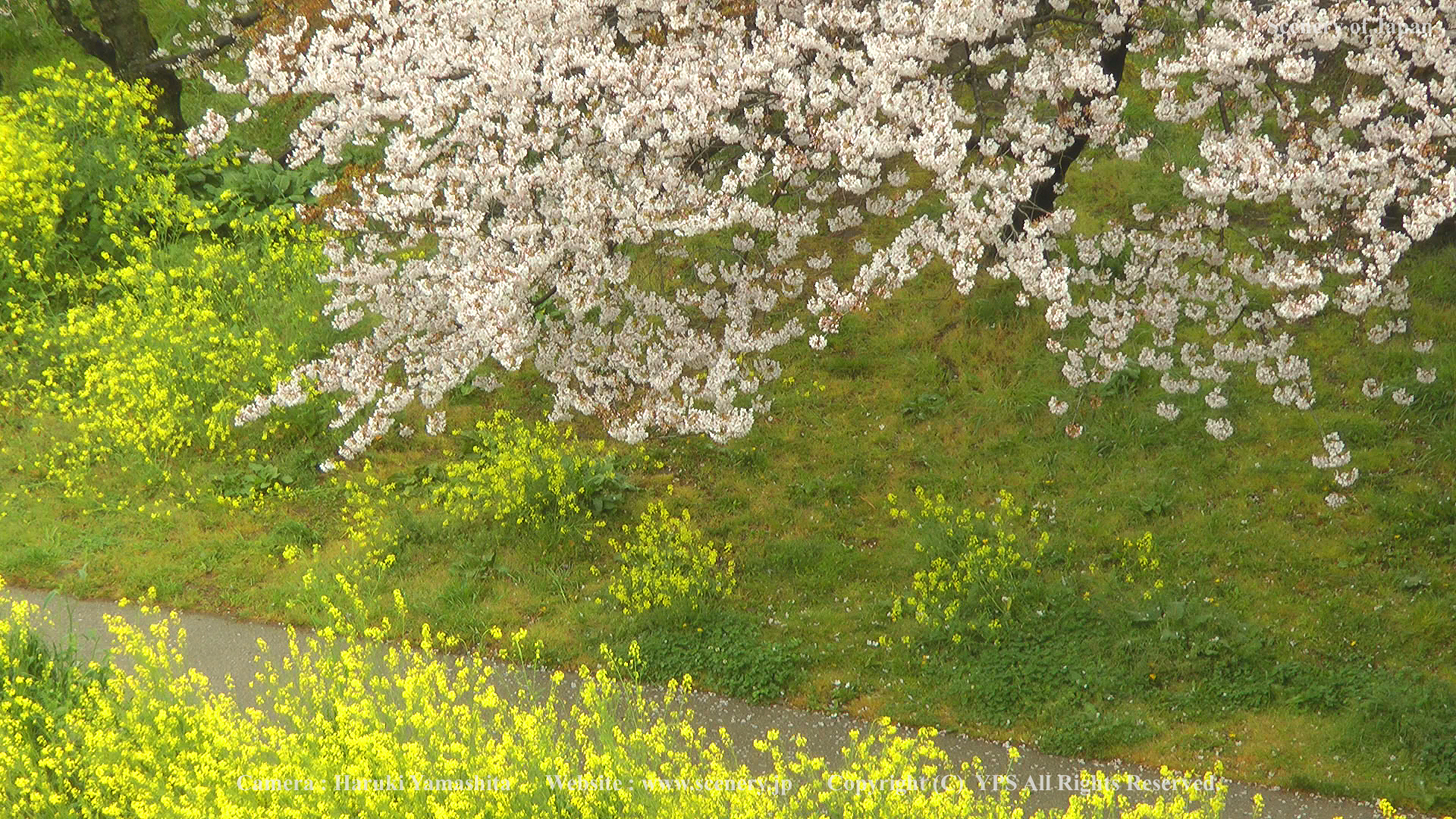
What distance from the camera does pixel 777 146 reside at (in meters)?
5.72

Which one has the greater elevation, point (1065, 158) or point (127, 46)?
point (127, 46)

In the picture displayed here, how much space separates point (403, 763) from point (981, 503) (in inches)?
172

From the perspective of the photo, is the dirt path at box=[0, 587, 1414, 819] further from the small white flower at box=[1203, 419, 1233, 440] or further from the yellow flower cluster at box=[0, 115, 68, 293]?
the yellow flower cluster at box=[0, 115, 68, 293]

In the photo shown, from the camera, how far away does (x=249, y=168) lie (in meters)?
12.2

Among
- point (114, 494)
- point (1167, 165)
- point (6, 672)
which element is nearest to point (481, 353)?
point (6, 672)

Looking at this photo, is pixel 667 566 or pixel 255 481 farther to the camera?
pixel 255 481

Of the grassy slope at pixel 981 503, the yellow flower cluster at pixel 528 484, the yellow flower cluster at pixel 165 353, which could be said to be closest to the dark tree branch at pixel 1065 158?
the grassy slope at pixel 981 503

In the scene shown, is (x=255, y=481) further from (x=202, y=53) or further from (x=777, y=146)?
(x=202, y=53)

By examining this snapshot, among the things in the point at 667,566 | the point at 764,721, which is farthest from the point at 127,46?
the point at 764,721

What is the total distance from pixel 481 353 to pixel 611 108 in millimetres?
1478

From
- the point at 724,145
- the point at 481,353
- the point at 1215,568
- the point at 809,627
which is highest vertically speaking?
the point at 724,145

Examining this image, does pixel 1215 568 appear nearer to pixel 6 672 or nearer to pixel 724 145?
pixel 724 145

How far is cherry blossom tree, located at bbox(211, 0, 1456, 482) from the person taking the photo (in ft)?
17.3

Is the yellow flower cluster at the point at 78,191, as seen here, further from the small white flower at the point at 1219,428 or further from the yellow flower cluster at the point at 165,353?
the small white flower at the point at 1219,428
